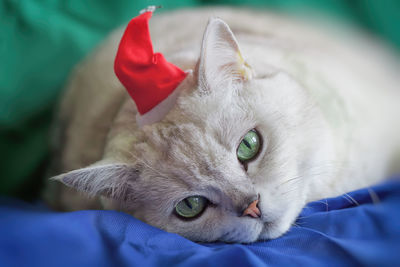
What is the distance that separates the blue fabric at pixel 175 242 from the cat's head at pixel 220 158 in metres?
0.07

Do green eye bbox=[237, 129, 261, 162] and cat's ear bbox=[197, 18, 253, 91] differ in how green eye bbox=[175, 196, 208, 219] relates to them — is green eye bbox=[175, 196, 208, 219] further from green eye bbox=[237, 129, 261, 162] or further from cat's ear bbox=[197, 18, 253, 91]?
cat's ear bbox=[197, 18, 253, 91]

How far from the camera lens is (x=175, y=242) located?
3.00 feet

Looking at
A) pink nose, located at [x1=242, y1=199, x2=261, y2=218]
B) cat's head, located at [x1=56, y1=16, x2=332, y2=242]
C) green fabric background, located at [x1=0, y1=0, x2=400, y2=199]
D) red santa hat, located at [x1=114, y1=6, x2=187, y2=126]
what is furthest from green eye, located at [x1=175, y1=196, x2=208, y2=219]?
green fabric background, located at [x1=0, y1=0, x2=400, y2=199]

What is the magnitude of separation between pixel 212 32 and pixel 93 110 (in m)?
0.76

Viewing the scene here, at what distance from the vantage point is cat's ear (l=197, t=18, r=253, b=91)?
924 millimetres

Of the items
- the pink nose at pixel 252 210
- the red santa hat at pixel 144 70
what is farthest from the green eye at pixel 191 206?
the red santa hat at pixel 144 70

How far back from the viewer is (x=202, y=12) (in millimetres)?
1802

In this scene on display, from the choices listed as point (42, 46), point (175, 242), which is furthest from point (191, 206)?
point (42, 46)

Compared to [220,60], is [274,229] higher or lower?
lower

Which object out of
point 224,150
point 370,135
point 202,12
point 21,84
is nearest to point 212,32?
point 224,150

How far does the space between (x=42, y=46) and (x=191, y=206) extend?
118cm

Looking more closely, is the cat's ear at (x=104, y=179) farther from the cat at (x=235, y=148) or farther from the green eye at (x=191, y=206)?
the green eye at (x=191, y=206)

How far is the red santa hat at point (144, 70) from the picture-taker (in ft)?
2.99

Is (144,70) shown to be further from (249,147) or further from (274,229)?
(274,229)
